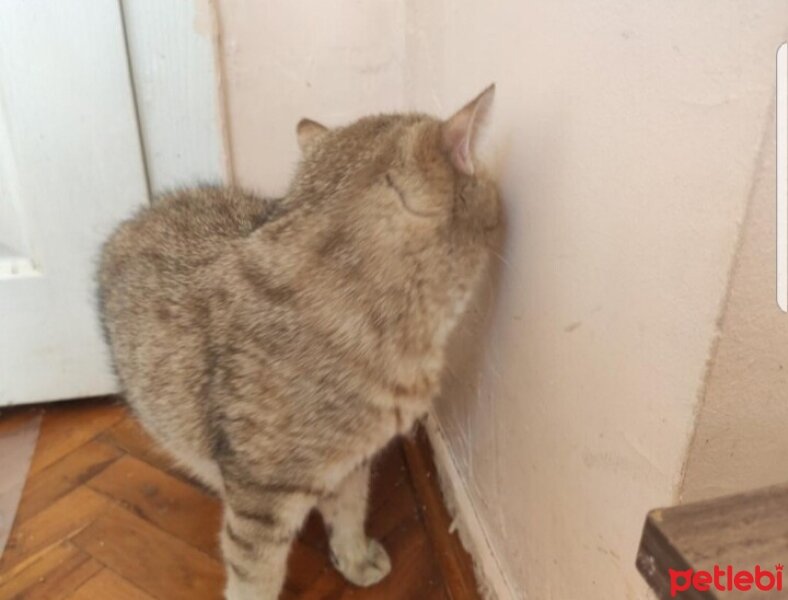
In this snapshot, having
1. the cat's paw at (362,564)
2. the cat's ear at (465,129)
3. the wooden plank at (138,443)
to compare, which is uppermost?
the cat's ear at (465,129)

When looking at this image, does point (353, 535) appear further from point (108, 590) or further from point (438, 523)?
point (108, 590)

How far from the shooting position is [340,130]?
0.83 meters

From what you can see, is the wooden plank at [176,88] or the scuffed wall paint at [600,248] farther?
the wooden plank at [176,88]

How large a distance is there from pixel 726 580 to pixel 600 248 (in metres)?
0.28

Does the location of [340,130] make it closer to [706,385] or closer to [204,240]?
[204,240]

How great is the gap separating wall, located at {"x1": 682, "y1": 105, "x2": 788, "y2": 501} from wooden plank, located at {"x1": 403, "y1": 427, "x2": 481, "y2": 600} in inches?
21.6

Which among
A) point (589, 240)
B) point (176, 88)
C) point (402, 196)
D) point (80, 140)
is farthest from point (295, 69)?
point (589, 240)

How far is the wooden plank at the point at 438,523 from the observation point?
1.03 meters

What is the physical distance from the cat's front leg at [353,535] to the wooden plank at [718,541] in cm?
61

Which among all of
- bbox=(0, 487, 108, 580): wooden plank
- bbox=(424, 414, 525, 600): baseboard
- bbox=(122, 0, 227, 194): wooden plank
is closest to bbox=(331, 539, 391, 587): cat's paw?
bbox=(424, 414, 525, 600): baseboard

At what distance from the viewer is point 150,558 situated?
1.07m

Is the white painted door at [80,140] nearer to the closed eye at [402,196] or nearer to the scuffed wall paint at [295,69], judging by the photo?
the scuffed wall paint at [295,69]

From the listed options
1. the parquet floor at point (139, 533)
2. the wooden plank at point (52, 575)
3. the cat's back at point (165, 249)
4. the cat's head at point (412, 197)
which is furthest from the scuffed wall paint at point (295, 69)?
the wooden plank at point (52, 575)

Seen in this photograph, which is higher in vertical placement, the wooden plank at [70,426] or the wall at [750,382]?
the wall at [750,382]
